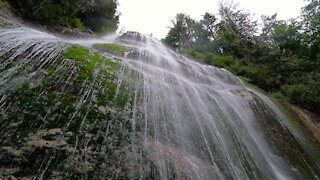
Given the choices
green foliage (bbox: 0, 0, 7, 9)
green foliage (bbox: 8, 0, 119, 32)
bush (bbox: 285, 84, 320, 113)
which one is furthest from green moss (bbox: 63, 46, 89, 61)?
bush (bbox: 285, 84, 320, 113)

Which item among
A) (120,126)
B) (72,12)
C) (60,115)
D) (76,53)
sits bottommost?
(120,126)

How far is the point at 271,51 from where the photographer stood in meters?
18.9

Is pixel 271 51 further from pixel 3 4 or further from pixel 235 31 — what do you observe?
pixel 3 4

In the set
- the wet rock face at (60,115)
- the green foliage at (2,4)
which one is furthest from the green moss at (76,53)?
the green foliage at (2,4)

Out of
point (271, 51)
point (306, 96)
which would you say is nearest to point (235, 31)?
point (271, 51)

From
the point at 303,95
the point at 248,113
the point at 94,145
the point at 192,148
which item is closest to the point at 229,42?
the point at 303,95

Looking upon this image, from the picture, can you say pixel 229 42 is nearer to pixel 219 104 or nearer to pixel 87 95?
pixel 219 104

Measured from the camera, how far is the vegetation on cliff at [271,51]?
13.9m

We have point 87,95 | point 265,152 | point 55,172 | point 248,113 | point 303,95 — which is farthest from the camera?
point 303,95

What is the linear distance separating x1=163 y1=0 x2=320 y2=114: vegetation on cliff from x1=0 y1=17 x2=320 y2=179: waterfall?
5.22 m

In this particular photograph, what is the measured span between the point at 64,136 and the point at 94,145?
1.66 ft

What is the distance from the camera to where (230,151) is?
656 cm

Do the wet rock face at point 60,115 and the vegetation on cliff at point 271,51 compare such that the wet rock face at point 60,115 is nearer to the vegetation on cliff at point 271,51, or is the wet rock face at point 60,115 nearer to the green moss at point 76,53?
the green moss at point 76,53

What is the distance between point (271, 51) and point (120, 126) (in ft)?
52.7
